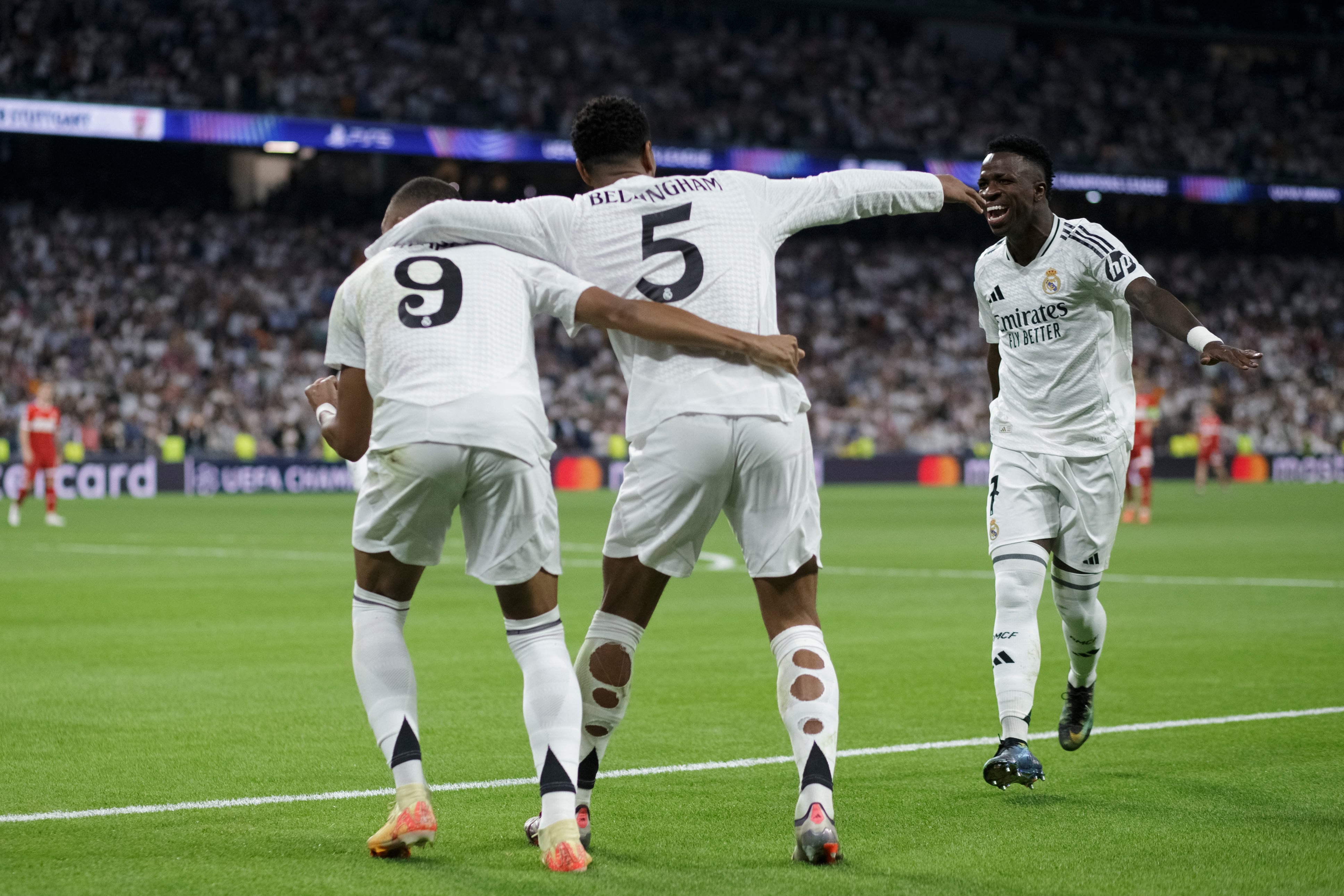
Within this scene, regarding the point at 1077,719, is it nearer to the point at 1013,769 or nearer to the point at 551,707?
the point at 1013,769

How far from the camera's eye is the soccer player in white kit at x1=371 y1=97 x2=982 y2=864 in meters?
4.78

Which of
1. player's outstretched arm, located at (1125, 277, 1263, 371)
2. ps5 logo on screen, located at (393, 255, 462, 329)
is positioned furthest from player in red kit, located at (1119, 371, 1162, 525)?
ps5 logo on screen, located at (393, 255, 462, 329)

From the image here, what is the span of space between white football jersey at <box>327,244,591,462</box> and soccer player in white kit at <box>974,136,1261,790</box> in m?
2.06

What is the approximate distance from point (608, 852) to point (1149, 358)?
41672 millimetres

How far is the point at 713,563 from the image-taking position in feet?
54.9

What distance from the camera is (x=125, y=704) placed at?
7.79 meters

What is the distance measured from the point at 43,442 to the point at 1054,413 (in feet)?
63.2

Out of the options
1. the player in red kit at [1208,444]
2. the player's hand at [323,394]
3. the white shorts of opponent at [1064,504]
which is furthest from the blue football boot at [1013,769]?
the player in red kit at [1208,444]

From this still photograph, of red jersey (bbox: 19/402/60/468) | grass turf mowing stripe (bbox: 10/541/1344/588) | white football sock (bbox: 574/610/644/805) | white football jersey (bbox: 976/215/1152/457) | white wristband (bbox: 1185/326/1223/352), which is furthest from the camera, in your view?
red jersey (bbox: 19/402/60/468)

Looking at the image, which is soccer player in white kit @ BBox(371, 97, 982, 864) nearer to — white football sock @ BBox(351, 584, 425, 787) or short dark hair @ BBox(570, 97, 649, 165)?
short dark hair @ BBox(570, 97, 649, 165)

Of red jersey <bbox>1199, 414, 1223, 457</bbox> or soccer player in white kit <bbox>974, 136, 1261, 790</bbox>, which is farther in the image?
red jersey <bbox>1199, 414, 1223, 457</bbox>

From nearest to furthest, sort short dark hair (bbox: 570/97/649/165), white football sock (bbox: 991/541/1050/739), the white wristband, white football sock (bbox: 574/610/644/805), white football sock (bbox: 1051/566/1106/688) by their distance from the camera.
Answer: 1. short dark hair (bbox: 570/97/649/165)
2. white football sock (bbox: 574/610/644/805)
3. the white wristband
4. white football sock (bbox: 991/541/1050/739)
5. white football sock (bbox: 1051/566/1106/688)

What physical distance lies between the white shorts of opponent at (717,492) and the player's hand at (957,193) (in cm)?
92

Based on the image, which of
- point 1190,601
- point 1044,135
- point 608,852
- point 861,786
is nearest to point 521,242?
point 608,852
